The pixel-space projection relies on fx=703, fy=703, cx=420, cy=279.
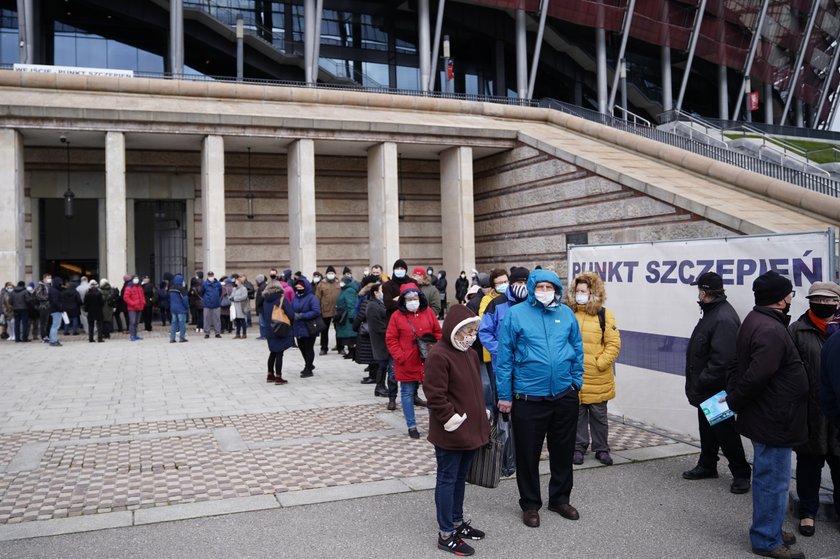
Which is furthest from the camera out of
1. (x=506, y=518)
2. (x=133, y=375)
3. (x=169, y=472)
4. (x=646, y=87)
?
(x=646, y=87)

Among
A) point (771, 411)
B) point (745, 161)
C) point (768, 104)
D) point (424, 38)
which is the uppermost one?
point (768, 104)

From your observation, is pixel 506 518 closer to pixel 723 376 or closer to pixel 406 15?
pixel 723 376

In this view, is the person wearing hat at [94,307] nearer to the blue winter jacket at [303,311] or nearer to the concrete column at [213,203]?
the concrete column at [213,203]

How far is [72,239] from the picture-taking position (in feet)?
95.0

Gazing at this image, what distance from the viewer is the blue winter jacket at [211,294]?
18734 mm

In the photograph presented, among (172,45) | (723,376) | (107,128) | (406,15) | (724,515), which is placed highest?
(406,15)

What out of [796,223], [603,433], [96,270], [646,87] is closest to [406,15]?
[646,87]

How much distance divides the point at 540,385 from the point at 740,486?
2.14 metres

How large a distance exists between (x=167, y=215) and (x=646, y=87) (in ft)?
121

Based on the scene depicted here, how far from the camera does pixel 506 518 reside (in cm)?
530

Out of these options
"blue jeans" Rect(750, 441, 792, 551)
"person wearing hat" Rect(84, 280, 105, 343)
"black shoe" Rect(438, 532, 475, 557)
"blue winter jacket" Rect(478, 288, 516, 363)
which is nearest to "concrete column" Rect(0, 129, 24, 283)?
"person wearing hat" Rect(84, 280, 105, 343)

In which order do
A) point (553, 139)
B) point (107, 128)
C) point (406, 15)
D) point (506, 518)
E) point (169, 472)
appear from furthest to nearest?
1. point (406, 15)
2. point (553, 139)
3. point (107, 128)
4. point (169, 472)
5. point (506, 518)

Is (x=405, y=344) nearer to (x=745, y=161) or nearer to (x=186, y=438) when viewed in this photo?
(x=186, y=438)

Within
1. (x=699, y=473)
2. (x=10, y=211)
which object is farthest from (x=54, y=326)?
(x=699, y=473)
